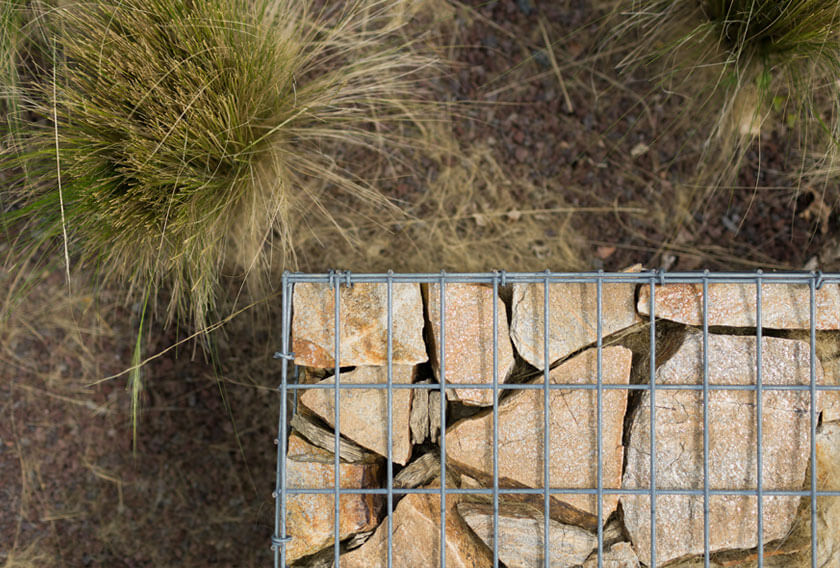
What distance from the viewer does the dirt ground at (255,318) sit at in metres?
1.81

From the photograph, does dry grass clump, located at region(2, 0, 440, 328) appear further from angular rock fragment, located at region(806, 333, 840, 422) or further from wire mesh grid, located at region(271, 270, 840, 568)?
angular rock fragment, located at region(806, 333, 840, 422)

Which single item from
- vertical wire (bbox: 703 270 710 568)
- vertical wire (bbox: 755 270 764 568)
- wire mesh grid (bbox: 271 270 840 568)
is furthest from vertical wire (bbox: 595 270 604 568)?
vertical wire (bbox: 755 270 764 568)

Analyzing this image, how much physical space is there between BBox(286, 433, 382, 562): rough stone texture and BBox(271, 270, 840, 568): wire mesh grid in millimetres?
21

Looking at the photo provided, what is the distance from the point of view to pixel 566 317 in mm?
1391

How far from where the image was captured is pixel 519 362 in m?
1.43

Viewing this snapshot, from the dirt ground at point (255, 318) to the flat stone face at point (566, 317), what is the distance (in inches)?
17.4

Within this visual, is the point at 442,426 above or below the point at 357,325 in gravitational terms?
below

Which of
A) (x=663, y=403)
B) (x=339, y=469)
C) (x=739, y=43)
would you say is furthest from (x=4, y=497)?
(x=739, y=43)

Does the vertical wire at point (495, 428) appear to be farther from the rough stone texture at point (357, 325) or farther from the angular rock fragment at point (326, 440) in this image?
the angular rock fragment at point (326, 440)

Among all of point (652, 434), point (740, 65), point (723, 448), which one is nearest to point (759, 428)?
point (723, 448)

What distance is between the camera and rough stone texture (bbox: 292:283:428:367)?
140 centimetres

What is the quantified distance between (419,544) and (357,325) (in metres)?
0.50

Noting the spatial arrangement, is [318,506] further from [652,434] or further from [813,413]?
[813,413]

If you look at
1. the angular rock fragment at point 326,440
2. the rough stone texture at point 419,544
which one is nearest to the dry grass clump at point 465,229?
the angular rock fragment at point 326,440
